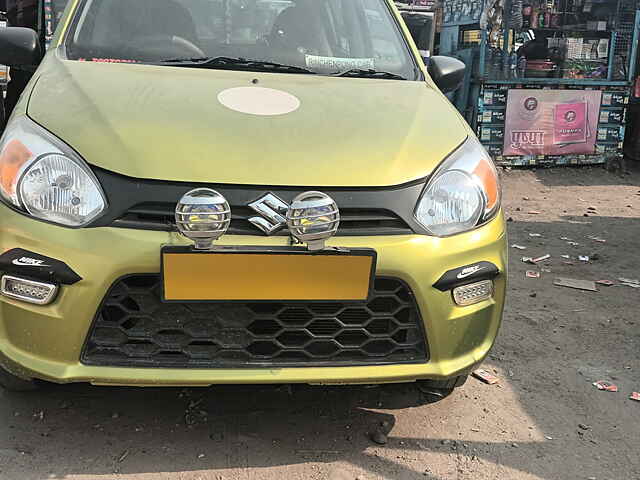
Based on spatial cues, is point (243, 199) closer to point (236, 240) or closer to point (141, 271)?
point (236, 240)

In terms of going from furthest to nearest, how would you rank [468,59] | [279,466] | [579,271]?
[468,59], [579,271], [279,466]

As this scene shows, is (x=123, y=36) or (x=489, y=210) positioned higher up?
(x=123, y=36)

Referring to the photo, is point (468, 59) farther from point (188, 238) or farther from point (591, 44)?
point (188, 238)

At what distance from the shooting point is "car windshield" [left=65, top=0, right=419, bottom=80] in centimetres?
311

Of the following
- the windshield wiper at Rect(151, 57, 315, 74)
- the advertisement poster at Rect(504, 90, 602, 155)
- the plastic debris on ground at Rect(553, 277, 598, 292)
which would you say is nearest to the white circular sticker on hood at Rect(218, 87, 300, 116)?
the windshield wiper at Rect(151, 57, 315, 74)

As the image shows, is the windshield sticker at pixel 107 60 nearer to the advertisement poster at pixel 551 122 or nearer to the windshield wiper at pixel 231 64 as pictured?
the windshield wiper at pixel 231 64

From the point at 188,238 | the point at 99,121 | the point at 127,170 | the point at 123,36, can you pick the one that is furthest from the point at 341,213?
the point at 123,36

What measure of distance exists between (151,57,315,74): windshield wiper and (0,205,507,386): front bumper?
1095 mm

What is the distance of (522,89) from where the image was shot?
8.90m

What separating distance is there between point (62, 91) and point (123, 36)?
2.02 ft

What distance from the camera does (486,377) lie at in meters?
3.26

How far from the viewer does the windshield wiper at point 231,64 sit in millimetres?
3059

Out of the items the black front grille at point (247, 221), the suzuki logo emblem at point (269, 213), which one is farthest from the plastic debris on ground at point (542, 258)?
the suzuki logo emblem at point (269, 213)

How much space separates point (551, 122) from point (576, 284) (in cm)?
478
